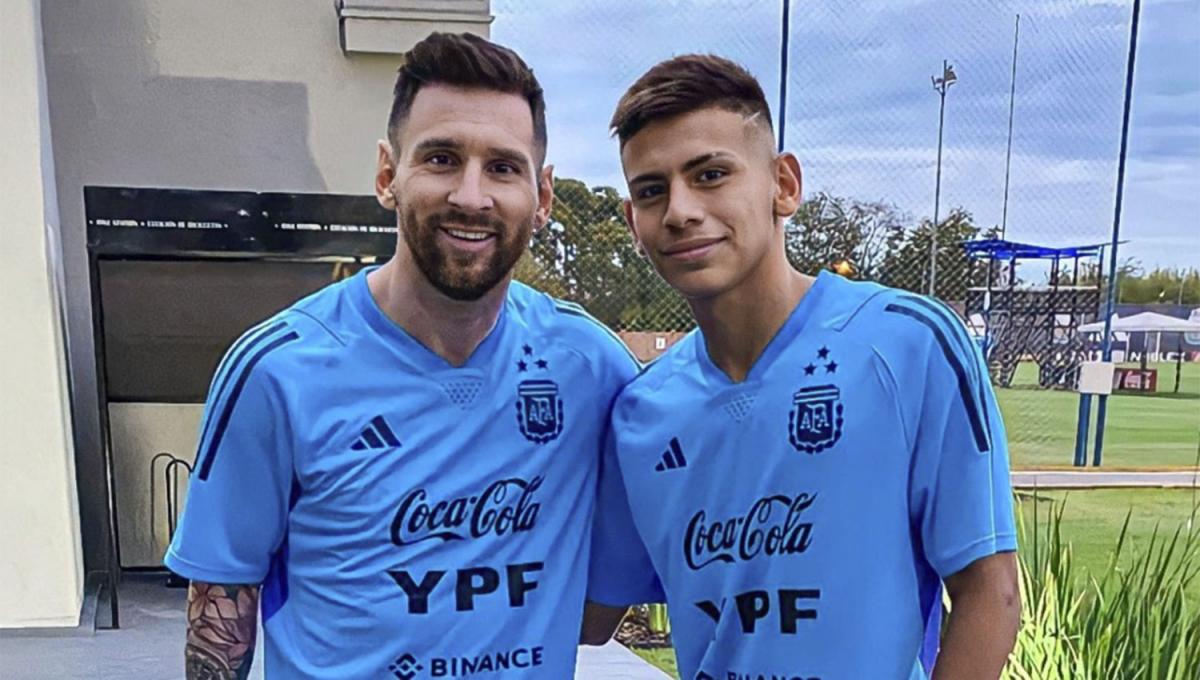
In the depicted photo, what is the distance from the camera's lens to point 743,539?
52.4 inches

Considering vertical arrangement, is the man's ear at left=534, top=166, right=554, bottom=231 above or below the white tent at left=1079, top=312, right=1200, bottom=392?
above

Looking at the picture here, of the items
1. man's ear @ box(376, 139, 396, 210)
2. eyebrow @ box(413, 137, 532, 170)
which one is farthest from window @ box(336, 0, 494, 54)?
eyebrow @ box(413, 137, 532, 170)

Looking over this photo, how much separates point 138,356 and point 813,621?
3816mm

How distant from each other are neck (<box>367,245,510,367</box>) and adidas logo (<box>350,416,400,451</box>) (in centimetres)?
13

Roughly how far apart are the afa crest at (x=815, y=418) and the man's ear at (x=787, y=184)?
0.87 feet

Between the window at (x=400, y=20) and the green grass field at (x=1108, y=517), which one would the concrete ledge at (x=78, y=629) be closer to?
the window at (x=400, y=20)

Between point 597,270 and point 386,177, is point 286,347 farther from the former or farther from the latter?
point 597,270

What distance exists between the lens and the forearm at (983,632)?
126 cm

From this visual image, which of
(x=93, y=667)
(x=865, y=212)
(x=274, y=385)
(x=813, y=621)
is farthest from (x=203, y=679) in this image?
(x=865, y=212)

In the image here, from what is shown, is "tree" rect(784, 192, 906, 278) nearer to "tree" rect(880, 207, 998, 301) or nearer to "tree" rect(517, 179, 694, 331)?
"tree" rect(880, 207, 998, 301)

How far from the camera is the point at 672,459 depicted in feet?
4.66

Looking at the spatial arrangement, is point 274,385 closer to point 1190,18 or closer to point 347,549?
point 347,549

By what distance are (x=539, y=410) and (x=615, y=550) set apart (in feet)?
0.87

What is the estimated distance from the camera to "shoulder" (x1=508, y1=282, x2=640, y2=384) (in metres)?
1.59
